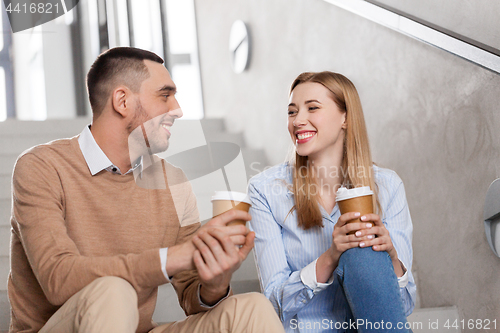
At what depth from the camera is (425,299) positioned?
5.86ft

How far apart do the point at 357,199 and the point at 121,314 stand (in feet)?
A: 1.65

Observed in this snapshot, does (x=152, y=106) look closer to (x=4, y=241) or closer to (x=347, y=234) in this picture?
(x=347, y=234)

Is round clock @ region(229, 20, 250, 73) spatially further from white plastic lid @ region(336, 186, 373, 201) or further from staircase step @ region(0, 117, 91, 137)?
white plastic lid @ region(336, 186, 373, 201)

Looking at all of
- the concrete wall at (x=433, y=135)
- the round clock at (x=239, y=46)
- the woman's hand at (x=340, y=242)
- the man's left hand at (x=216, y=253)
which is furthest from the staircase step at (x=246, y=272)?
the round clock at (x=239, y=46)

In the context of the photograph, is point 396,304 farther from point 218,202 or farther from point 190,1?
point 190,1

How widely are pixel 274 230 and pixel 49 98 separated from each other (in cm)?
377

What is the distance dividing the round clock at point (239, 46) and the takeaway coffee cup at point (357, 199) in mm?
2800

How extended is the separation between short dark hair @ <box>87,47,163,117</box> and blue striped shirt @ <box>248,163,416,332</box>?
0.43m

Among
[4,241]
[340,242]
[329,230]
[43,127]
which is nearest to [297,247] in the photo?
[329,230]

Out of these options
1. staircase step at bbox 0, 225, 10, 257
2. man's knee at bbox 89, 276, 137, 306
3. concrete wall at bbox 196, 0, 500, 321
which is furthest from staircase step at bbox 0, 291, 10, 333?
concrete wall at bbox 196, 0, 500, 321

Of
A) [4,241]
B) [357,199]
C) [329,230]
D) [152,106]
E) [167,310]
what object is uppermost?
[152,106]

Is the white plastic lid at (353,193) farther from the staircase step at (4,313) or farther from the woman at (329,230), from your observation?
the staircase step at (4,313)

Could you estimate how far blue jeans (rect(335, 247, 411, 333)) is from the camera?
0.94m

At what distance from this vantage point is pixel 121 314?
74 cm
